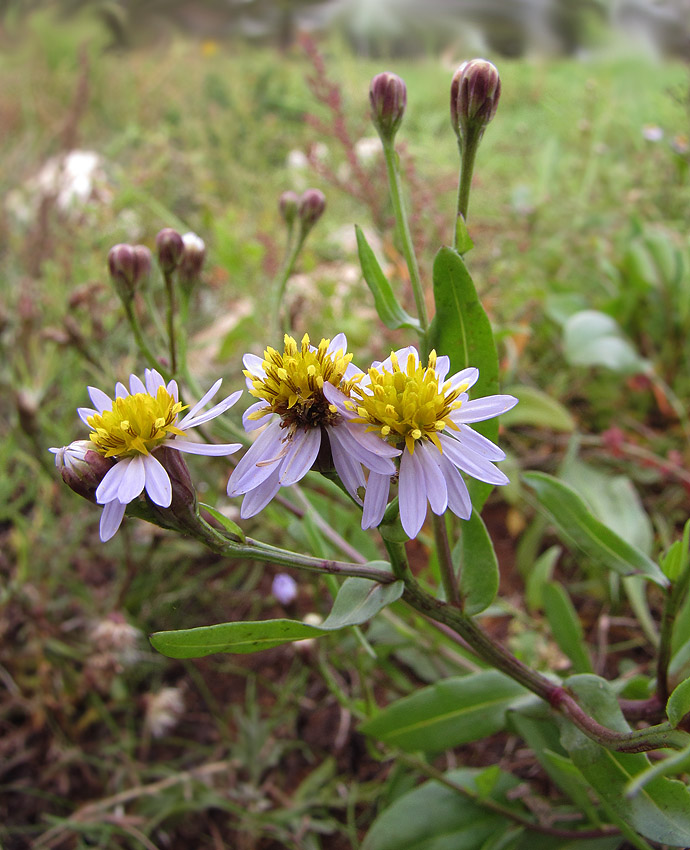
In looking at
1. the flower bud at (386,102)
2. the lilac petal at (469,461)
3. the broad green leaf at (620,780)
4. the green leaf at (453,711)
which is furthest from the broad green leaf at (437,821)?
the flower bud at (386,102)

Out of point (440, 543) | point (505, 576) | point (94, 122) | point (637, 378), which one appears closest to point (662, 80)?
point (637, 378)

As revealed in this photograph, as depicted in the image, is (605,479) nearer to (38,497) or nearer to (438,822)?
(438,822)

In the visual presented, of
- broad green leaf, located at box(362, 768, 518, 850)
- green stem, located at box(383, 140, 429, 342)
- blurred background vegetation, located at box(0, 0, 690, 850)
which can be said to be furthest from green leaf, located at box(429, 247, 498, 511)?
broad green leaf, located at box(362, 768, 518, 850)

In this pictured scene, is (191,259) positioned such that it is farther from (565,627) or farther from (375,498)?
(565,627)

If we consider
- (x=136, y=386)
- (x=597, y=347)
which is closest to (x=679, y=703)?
(x=136, y=386)

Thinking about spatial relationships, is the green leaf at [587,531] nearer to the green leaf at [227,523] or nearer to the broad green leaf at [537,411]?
the green leaf at [227,523]
